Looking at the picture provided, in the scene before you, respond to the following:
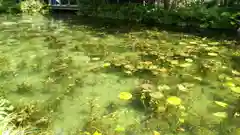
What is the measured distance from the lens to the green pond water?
350 cm

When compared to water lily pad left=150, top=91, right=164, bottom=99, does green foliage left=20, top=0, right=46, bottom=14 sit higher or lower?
higher

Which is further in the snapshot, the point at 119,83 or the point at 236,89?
the point at 119,83

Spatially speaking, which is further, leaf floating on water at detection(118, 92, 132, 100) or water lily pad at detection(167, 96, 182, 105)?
leaf floating on water at detection(118, 92, 132, 100)

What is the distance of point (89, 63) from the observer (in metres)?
6.09

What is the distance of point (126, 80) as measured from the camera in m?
5.00

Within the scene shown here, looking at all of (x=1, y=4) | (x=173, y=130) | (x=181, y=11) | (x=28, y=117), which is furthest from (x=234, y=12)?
(x=1, y=4)

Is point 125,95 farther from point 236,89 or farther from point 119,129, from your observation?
point 236,89

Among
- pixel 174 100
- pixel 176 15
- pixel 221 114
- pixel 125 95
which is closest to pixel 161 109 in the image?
pixel 174 100

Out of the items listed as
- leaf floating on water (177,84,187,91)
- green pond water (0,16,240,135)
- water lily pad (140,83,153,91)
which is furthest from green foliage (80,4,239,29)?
Answer: water lily pad (140,83,153,91)

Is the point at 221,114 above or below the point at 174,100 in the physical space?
below

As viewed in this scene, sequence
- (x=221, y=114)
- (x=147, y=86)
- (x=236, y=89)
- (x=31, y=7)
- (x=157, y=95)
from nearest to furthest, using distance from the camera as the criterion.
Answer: (x=221, y=114) → (x=157, y=95) → (x=236, y=89) → (x=147, y=86) → (x=31, y=7)

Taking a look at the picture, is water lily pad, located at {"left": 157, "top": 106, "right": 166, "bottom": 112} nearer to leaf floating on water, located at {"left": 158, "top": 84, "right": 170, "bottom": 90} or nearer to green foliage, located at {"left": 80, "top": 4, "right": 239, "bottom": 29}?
leaf floating on water, located at {"left": 158, "top": 84, "right": 170, "bottom": 90}

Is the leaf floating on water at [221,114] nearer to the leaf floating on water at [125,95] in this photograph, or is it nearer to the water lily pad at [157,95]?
the water lily pad at [157,95]

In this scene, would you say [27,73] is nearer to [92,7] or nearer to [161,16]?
[161,16]
